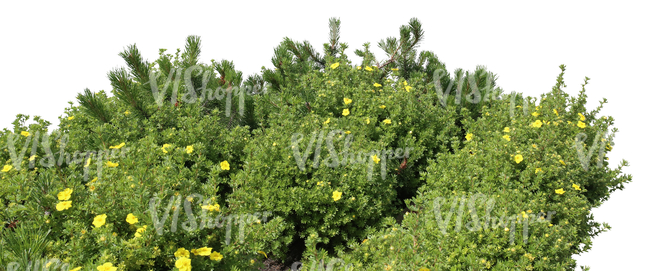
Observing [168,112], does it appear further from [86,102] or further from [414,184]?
[414,184]

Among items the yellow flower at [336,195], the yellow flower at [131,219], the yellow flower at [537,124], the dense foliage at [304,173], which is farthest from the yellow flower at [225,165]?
the yellow flower at [537,124]

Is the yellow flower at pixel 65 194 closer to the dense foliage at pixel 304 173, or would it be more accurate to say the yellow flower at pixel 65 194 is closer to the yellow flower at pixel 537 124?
the dense foliage at pixel 304 173

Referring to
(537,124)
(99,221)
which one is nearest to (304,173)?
(99,221)

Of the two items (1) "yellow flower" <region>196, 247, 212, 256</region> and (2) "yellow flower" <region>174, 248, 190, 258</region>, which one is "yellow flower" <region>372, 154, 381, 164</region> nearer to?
(1) "yellow flower" <region>196, 247, 212, 256</region>

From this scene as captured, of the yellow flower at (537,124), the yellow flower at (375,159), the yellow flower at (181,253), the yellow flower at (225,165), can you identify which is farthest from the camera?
the yellow flower at (537,124)

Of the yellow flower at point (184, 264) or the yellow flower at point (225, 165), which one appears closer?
the yellow flower at point (184, 264)

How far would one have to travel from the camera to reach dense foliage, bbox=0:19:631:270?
291 centimetres

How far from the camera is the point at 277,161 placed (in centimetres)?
399

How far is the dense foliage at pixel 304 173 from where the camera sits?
2910 mm

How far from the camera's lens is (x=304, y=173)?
4.00 metres

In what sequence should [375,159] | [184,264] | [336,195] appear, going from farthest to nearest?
[375,159] < [336,195] < [184,264]

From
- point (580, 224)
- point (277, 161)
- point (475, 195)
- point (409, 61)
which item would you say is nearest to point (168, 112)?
point (277, 161)

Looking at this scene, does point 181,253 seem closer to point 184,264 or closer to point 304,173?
point 184,264

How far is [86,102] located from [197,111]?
3.81 feet
